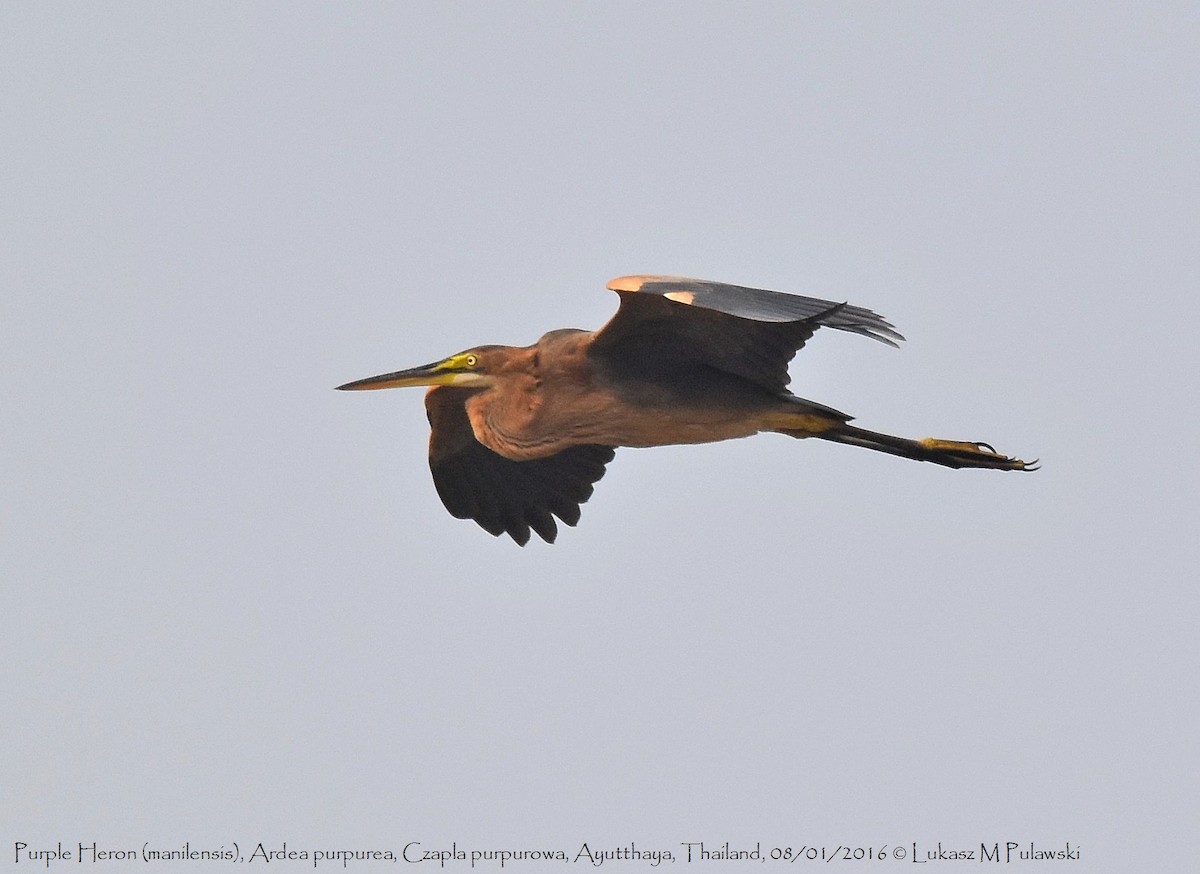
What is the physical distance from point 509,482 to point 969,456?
104 inches

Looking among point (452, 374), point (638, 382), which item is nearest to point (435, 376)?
point (452, 374)

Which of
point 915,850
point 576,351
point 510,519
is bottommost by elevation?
point 915,850

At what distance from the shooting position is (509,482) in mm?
11766

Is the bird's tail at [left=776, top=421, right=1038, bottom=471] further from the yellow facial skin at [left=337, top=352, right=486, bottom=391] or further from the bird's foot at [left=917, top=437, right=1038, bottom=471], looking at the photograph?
the yellow facial skin at [left=337, top=352, right=486, bottom=391]

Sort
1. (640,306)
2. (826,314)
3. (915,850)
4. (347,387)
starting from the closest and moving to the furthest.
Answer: (826,314) → (640,306) → (347,387) → (915,850)

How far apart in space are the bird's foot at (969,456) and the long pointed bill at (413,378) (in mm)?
2606

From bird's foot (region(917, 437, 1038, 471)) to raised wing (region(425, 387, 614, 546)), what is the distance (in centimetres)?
187

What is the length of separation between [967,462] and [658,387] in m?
1.99

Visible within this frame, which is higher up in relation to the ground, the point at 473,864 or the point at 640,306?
the point at 640,306

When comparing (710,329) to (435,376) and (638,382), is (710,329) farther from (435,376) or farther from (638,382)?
(435,376)

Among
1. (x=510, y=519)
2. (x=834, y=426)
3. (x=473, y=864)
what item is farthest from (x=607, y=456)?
(x=473, y=864)

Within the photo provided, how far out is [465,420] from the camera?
11.6m

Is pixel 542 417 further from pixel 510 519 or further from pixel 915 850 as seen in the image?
pixel 915 850

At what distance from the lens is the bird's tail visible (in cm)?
1091
